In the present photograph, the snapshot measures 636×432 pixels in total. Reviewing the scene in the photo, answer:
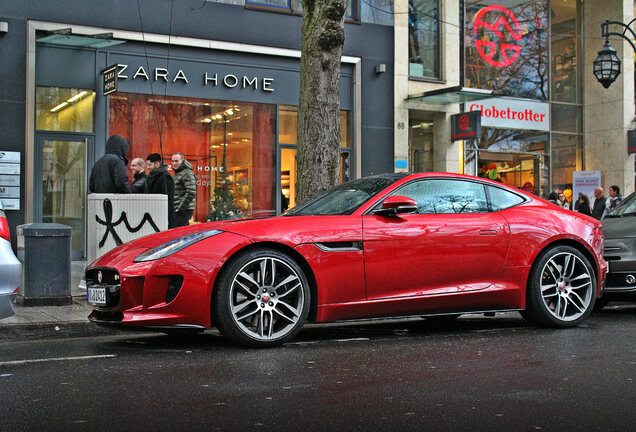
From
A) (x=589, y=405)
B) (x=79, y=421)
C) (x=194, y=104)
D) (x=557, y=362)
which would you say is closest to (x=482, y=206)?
(x=557, y=362)

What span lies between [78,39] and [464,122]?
9.27 meters

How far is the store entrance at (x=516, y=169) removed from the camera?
21.3 meters

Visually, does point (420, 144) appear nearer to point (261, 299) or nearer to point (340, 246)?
point (340, 246)

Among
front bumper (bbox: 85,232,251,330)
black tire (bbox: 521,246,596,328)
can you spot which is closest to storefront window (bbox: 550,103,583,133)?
black tire (bbox: 521,246,596,328)

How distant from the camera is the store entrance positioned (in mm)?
21330

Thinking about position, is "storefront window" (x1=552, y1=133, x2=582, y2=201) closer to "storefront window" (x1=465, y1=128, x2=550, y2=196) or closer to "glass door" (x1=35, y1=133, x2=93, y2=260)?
"storefront window" (x1=465, y1=128, x2=550, y2=196)

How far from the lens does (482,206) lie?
7.03 metres

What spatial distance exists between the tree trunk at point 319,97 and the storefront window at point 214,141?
5.57 m

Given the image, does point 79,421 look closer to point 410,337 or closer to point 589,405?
point 589,405

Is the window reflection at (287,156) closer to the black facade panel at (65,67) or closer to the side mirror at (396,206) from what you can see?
the black facade panel at (65,67)

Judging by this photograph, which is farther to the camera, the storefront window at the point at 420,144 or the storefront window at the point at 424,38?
the storefront window at the point at 420,144

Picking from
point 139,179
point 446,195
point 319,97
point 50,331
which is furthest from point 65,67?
point 446,195

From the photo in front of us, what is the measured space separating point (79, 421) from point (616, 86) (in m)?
22.7

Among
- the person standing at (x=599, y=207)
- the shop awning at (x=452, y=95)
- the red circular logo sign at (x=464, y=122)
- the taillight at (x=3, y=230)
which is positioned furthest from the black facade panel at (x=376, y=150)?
the taillight at (x=3, y=230)
